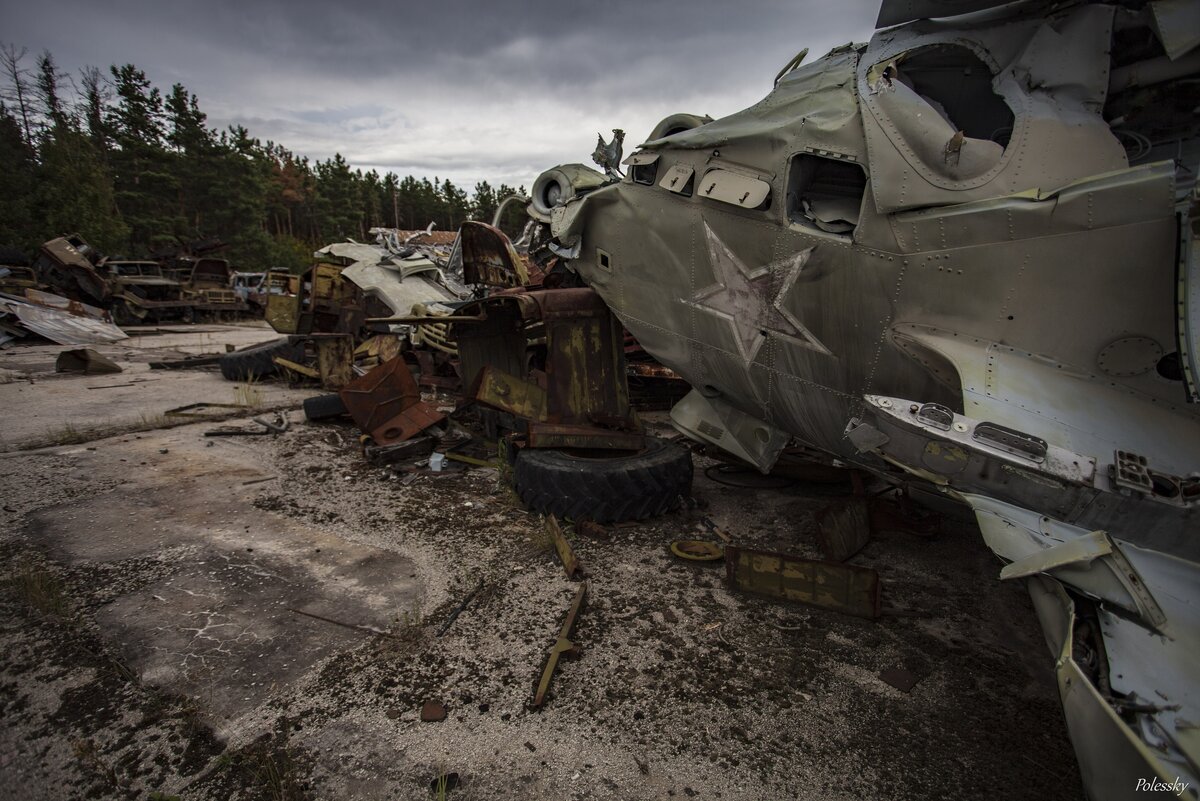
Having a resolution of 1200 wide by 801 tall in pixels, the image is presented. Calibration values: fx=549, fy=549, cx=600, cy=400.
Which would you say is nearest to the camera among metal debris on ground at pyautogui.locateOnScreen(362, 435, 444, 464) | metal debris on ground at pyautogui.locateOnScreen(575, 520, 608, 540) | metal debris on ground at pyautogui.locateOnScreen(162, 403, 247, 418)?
metal debris on ground at pyautogui.locateOnScreen(575, 520, 608, 540)

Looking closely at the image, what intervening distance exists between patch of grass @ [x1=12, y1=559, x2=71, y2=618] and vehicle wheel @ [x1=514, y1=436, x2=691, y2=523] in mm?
3242

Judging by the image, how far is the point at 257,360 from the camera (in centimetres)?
1063

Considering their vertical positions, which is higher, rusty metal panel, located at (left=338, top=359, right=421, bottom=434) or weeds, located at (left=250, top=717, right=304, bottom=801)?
rusty metal panel, located at (left=338, top=359, right=421, bottom=434)

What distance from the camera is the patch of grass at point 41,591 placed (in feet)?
11.6

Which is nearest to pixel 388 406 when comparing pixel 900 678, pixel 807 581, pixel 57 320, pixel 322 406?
pixel 322 406

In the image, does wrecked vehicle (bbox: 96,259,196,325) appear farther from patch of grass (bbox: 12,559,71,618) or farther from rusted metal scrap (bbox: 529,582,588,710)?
rusted metal scrap (bbox: 529,582,588,710)

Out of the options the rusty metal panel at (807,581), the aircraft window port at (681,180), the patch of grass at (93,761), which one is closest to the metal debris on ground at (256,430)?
the patch of grass at (93,761)

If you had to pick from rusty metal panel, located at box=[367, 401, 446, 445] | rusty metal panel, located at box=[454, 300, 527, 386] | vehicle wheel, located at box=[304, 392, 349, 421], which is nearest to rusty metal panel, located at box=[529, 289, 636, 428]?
rusty metal panel, located at box=[454, 300, 527, 386]

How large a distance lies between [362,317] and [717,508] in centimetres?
851

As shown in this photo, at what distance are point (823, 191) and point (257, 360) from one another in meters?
10.7

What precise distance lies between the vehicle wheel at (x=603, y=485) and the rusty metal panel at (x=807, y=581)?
114 centimetres

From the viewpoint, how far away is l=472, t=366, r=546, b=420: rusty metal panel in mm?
5582

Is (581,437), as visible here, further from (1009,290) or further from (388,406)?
(1009,290)

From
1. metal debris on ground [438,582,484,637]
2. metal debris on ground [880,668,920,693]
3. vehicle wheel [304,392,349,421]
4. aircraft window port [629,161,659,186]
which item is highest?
aircraft window port [629,161,659,186]
